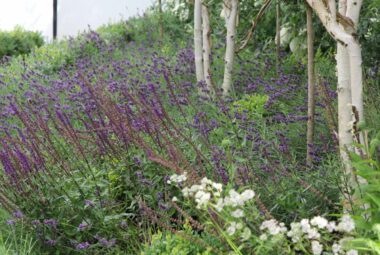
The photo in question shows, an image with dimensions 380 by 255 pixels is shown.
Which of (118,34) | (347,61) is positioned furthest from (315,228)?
(118,34)

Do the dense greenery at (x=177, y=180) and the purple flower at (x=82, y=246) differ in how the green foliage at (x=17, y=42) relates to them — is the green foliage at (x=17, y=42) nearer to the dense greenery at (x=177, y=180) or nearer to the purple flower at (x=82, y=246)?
the dense greenery at (x=177, y=180)

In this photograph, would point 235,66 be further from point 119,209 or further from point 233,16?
point 119,209

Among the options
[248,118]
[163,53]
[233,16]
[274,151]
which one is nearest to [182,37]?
[163,53]

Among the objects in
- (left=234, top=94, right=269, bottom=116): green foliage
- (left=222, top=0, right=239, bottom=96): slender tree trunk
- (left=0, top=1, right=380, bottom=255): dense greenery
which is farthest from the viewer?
(left=222, top=0, right=239, bottom=96): slender tree trunk

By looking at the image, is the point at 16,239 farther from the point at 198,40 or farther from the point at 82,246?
the point at 198,40

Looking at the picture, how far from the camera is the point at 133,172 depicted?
13.0 ft

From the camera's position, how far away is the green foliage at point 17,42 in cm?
1175

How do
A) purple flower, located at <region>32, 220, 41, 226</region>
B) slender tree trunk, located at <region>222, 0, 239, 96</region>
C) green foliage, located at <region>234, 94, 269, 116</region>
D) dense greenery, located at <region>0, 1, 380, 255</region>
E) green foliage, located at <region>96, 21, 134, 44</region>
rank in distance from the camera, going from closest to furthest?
dense greenery, located at <region>0, 1, 380, 255</region> → purple flower, located at <region>32, 220, 41, 226</region> → green foliage, located at <region>234, 94, 269, 116</region> → slender tree trunk, located at <region>222, 0, 239, 96</region> → green foliage, located at <region>96, 21, 134, 44</region>

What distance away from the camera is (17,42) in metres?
12.1

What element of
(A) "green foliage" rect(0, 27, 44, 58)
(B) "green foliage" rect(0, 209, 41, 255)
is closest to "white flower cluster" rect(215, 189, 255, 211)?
(B) "green foliage" rect(0, 209, 41, 255)

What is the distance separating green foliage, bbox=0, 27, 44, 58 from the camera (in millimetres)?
11750

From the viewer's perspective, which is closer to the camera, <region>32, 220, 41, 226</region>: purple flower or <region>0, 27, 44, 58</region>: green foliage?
<region>32, 220, 41, 226</region>: purple flower

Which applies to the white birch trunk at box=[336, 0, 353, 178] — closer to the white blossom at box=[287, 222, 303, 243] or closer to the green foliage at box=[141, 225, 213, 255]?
the green foliage at box=[141, 225, 213, 255]

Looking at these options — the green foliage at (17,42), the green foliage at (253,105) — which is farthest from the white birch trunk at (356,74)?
the green foliage at (17,42)
